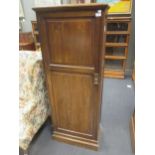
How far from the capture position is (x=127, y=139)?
5.80 feet

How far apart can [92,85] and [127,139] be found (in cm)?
91

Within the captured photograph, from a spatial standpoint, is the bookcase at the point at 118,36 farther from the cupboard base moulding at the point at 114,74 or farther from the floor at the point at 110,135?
the floor at the point at 110,135

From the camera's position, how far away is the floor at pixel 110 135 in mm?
1630

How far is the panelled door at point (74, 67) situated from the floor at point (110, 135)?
0.21 metres

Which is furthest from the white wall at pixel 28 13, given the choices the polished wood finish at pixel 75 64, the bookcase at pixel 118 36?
the polished wood finish at pixel 75 64

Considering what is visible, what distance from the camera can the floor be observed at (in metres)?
1.63

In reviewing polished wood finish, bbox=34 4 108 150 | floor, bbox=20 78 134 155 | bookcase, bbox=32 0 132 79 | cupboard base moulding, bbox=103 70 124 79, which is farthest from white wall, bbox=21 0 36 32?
polished wood finish, bbox=34 4 108 150

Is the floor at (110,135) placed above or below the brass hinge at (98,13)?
below

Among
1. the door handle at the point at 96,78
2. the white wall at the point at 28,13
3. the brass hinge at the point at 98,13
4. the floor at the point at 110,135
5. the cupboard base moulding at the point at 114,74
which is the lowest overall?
the floor at the point at 110,135

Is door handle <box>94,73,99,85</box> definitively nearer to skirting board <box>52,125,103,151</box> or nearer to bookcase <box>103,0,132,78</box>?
skirting board <box>52,125,103,151</box>
